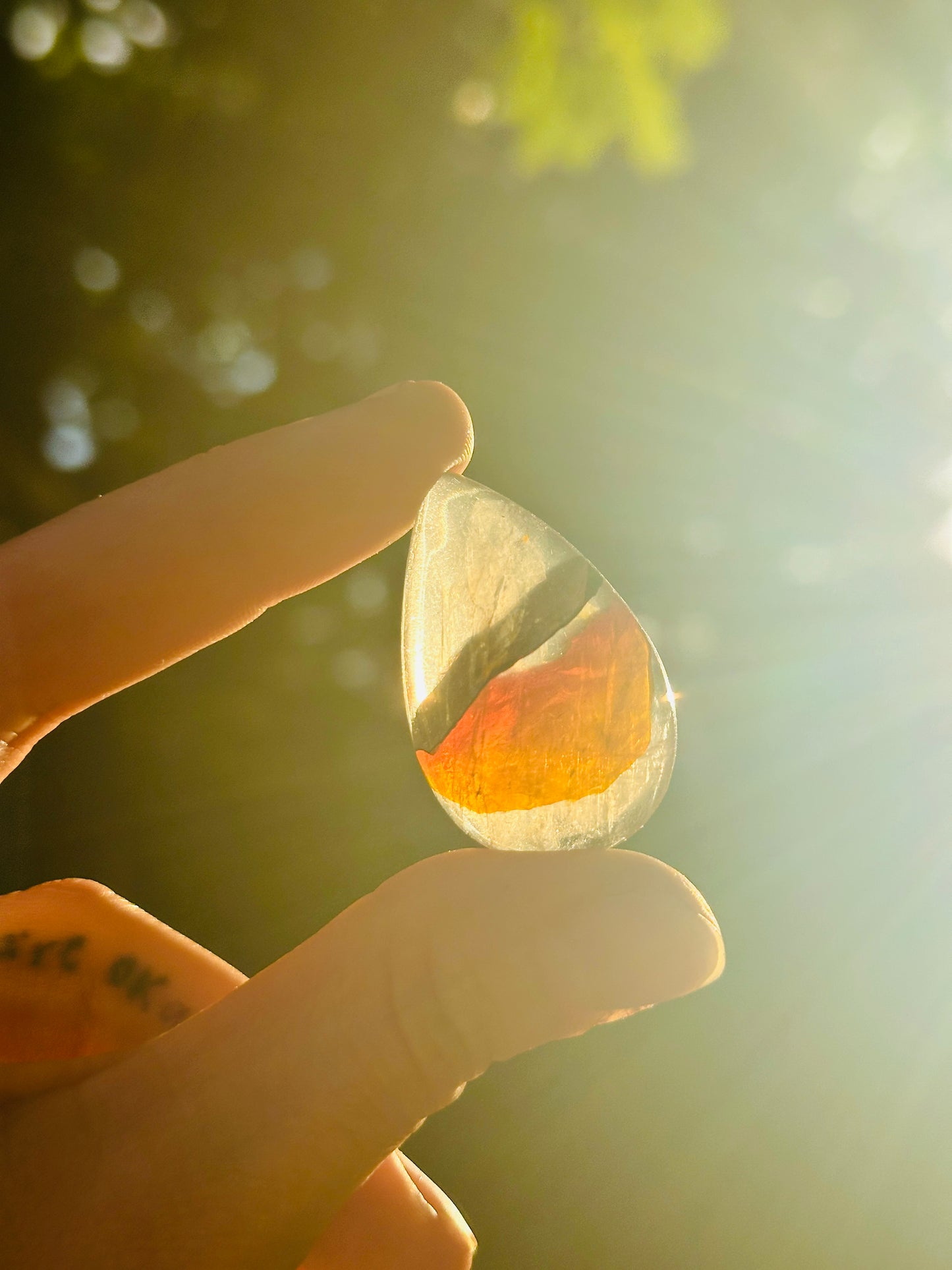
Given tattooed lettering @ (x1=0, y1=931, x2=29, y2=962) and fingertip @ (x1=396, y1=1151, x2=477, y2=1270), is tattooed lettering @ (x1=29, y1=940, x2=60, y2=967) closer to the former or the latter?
tattooed lettering @ (x1=0, y1=931, x2=29, y2=962)

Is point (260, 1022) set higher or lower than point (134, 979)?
higher

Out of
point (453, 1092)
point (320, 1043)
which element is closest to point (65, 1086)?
point (320, 1043)

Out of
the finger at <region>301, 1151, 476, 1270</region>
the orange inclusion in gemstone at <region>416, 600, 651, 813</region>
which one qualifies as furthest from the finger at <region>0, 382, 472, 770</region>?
the finger at <region>301, 1151, 476, 1270</region>

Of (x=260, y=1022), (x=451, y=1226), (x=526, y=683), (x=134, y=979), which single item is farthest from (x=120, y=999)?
(x=526, y=683)

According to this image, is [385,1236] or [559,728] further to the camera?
[385,1236]

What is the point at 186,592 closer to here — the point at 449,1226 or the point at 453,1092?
the point at 453,1092

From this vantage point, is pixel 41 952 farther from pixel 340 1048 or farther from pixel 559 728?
pixel 559 728
